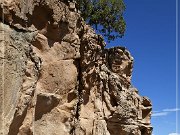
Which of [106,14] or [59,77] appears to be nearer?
[59,77]

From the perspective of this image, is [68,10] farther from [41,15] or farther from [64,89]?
[64,89]

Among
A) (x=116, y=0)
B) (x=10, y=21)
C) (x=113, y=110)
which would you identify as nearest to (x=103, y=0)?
(x=116, y=0)

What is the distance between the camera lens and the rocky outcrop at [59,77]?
9180mm

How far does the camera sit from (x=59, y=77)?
13.0 metres

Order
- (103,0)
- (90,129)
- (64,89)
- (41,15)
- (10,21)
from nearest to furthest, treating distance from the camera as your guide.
A: (10,21), (41,15), (64,89), (90,129), (103,0)

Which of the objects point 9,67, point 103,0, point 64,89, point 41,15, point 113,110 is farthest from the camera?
point 103,0

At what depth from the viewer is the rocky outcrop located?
9180mm

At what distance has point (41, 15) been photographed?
12.1 m

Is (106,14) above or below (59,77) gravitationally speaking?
above

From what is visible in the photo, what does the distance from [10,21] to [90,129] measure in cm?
824

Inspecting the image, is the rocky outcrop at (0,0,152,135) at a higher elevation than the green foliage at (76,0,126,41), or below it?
below

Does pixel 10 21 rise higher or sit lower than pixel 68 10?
lower

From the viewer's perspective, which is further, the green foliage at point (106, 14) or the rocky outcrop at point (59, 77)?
the green foliage at point (106, 14)

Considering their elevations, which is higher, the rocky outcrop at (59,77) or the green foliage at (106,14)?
the green foliage at (106,14)
